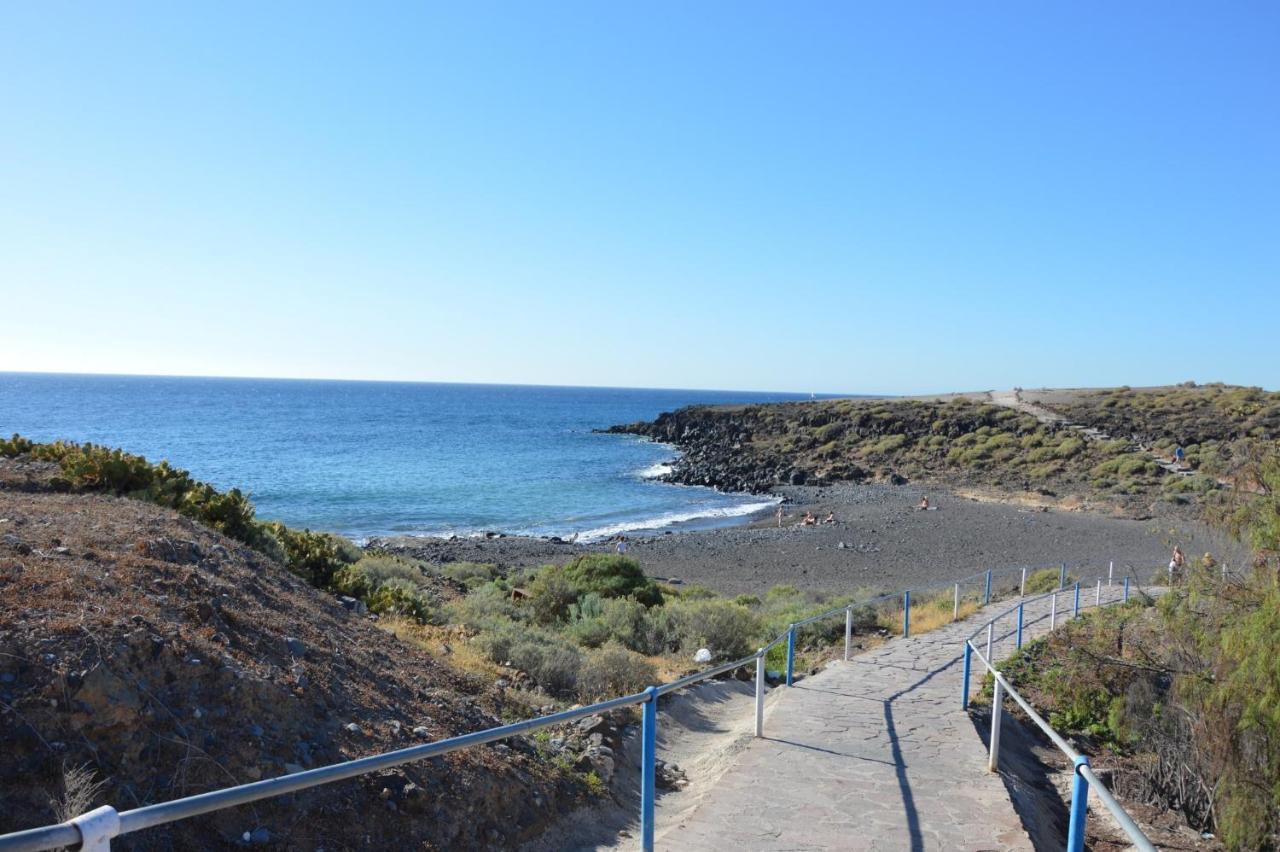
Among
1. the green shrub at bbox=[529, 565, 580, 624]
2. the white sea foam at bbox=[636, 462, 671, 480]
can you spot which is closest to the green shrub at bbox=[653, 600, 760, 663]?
the green shrub at bbox=[529, 565, 580, 624]

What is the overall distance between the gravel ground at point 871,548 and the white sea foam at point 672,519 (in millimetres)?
2045

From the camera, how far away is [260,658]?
5762 millimetres

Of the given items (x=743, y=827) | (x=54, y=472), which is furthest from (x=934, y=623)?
(x=54, y=472)

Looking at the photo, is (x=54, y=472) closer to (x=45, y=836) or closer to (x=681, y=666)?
(x=681, y=666)

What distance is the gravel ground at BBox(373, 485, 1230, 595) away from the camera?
27172 mm

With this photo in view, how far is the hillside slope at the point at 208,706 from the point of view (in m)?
4.25

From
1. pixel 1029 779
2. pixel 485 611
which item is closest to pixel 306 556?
pixel 485 611

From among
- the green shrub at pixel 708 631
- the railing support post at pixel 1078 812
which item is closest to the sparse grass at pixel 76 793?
the railing support post at pixel 1078 812

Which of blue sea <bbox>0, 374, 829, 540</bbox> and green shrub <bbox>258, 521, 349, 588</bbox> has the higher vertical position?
green shrub <bbox>258, 521, 349, 588</bbox>

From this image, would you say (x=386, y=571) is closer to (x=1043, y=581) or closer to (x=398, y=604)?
(x=398, y=604)

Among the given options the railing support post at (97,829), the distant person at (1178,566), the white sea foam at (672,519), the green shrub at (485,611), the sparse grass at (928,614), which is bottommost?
the white sea foam at (672,519)

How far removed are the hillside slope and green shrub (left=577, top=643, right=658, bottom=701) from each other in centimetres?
151

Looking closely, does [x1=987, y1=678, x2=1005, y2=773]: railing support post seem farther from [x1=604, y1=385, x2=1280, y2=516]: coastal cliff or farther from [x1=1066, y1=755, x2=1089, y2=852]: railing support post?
[x1=604, y1=385, x2=1280, y2=516]: coastal cliff

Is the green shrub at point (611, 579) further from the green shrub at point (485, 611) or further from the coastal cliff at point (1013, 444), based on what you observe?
the coastal cliff at point (1013, 444)
